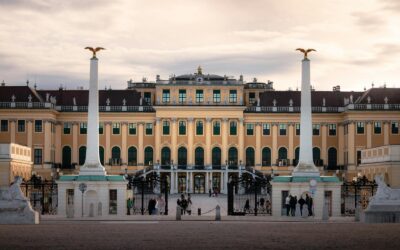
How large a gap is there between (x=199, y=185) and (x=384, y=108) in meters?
20.6

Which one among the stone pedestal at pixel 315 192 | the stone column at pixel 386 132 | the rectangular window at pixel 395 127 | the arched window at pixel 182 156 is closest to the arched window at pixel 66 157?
the arched window at pixel 182 156

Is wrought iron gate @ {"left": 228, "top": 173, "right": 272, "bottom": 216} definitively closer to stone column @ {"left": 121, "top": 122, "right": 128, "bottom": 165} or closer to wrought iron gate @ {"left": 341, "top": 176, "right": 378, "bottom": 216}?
wrought iron gate @ {"left": 341, "top": 176, "right": 378, "bottom": 216}

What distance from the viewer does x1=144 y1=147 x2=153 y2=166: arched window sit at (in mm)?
103500

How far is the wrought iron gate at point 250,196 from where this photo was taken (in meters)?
51.2

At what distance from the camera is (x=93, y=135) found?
52688mm

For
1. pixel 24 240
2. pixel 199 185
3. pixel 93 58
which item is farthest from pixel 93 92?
pixel 199 185

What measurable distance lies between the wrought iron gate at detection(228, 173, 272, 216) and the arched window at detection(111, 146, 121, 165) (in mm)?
13628

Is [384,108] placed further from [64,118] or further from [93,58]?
[93,58]

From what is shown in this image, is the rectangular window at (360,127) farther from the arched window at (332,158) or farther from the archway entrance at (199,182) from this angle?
the archway entrance at (199,182)

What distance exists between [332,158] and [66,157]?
28044mm

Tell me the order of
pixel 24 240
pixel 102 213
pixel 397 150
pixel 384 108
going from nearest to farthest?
pixel 24 240, pixel 102 213, pixel 397 150, pixel 384 108

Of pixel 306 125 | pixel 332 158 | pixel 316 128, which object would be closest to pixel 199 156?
pixel 316 128

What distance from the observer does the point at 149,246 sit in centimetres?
2675

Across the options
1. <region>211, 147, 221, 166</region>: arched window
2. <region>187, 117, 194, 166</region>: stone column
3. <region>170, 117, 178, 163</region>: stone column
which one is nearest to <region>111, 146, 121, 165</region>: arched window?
<region>170, 117, 178, 163</region>: stone column
